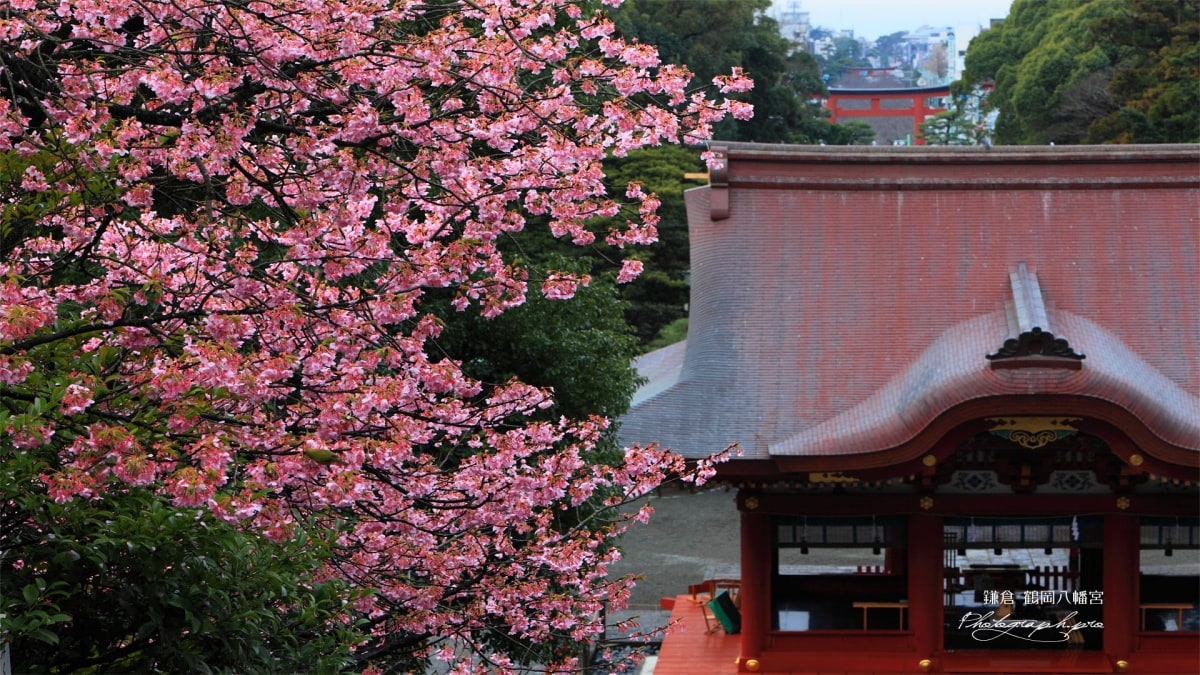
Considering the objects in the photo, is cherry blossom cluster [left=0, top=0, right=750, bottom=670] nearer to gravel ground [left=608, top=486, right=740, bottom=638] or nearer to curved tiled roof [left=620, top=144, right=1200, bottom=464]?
curved tiled roof [left=620, top=144, right=1200, bottom=464]

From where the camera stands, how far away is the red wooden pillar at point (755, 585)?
1088cm

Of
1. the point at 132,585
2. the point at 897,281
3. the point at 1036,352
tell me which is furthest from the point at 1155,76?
the point at 132,585

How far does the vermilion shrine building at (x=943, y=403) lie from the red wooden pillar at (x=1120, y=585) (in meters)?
0.02

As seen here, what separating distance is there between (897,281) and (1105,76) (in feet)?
105

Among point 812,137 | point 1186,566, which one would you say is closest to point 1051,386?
point 1186,566

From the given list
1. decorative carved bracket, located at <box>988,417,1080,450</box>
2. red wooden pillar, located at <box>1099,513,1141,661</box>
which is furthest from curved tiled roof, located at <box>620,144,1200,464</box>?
red wooden pillar, located at <box>1099,513,1141,661</box>

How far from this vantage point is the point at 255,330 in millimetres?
4922

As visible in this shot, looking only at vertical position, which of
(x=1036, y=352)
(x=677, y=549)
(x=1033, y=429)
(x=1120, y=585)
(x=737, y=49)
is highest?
(x=737, y=49)

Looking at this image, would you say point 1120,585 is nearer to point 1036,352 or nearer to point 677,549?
point 1036,352

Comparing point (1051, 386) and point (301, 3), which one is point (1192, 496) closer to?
point (1051, 386)

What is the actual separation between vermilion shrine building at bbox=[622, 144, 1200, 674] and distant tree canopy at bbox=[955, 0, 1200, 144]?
22.6 m

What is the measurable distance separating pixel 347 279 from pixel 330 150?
3289 mm

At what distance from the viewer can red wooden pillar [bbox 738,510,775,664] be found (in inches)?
428

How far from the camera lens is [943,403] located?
954cm
